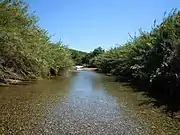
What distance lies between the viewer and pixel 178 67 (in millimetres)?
15328

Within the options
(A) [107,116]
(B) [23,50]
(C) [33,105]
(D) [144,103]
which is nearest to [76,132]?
(A) [107,116]

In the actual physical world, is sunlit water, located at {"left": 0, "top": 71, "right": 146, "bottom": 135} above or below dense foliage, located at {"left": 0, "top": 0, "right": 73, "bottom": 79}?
below

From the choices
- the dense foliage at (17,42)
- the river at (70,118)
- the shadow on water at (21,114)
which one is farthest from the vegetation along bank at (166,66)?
the dense foliage at (17,42)

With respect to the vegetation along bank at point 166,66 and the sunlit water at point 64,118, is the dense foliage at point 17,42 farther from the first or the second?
the vegetation along bank at point 166,66

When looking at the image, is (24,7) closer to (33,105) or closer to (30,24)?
(30,24)

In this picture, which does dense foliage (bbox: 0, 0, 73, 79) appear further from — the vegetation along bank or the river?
the vegetation along bank

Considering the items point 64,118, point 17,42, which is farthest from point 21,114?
point 17,42

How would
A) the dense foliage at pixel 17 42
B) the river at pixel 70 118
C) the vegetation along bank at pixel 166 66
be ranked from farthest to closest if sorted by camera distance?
the dense foliage at pixel 17 42 < the vegetation along bank at pixel 166 66 < the river at pixel 70 118

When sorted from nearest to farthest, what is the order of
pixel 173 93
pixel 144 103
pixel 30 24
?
pixel 144 103 → pixel 173 93 → pixel 30 24

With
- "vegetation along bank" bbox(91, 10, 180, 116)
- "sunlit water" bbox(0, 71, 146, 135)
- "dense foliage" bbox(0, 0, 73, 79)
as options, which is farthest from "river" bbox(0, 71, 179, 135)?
"dense foliage" bbox(0, 0, 73, 79)

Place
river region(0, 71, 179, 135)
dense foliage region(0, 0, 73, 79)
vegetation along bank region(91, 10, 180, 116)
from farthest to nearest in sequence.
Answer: dense foliage region(0, 0, 73, 79)
vegetation along bank region(91, 10, 180, 116)
river region(0, 71, 179, 135)

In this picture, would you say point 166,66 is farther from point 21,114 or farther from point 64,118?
point 21,114

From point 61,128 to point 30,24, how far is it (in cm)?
1490

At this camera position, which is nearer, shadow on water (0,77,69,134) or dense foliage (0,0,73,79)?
shadow on water (0,77,69,134)
